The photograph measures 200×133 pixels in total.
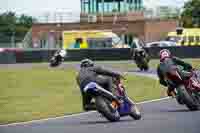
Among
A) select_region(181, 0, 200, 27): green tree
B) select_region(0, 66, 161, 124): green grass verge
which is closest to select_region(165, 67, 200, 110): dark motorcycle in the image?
select_region(0, 66, 161, 124): green grass verge

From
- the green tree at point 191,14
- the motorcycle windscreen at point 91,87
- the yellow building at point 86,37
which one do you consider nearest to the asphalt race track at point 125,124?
the motorcycle windscreen at point 91,87

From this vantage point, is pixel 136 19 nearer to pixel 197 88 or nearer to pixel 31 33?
pixel 31 33

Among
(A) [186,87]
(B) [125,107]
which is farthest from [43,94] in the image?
(B) [125,107]

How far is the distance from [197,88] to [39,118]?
11.2 feet

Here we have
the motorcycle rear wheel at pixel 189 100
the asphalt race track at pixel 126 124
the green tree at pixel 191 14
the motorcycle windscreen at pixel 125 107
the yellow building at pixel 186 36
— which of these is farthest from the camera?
the green tree at pixel 191 14

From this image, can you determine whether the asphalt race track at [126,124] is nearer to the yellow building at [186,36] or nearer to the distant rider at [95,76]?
the distant rider at [95,76]

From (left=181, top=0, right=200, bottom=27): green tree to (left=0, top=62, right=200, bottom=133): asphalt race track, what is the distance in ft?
231

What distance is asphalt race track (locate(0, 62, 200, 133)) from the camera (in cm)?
1372

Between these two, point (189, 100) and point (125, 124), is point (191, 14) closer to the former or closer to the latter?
point (189, 100)

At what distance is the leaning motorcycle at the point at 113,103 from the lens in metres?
15.3

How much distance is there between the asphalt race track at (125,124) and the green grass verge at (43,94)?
49.6 inches

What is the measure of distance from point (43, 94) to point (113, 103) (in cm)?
962

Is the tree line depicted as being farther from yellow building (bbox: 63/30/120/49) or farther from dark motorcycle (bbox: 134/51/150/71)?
dark motorcycle (bbox: 134/51/150/71)

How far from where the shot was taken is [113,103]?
1555cm
